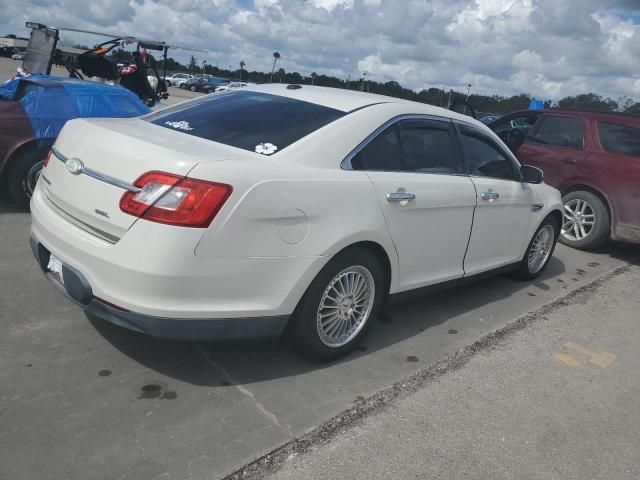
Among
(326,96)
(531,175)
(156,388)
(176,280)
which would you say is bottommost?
(156,388)

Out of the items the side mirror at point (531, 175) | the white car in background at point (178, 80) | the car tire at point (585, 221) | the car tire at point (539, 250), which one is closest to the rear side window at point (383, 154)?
the side mirror at point (531, 175)

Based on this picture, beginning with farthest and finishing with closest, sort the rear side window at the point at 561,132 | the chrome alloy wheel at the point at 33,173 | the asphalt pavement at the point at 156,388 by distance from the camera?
the rear side window at the point at 561,132
the chrome alloy wheel at the point at 33,173
the asphalt pavement at the point at 156,388

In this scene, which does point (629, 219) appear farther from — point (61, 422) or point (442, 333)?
point (61, 422)

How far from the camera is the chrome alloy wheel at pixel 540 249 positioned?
5.33m

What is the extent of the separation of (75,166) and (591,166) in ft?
20.1

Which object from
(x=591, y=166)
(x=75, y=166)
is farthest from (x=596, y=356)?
(x=75, y=166)

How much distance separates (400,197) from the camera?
336cm

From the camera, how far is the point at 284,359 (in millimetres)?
3352

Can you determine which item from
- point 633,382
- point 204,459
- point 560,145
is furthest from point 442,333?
point 560,145

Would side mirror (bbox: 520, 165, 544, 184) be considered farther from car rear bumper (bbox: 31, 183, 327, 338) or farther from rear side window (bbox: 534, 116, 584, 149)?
rear side window (bbox: 534, 116, 584, 149)

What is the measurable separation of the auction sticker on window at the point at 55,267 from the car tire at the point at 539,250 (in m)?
3.93

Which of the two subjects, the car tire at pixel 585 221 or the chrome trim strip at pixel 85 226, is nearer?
the chrome trim strip at pixel 85 226

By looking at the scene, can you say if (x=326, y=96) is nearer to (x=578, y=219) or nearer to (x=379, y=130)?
(x=379, y=130)

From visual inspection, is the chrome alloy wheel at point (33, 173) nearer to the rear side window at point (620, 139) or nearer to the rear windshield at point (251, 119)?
the rear windshield at point (251, 119)
